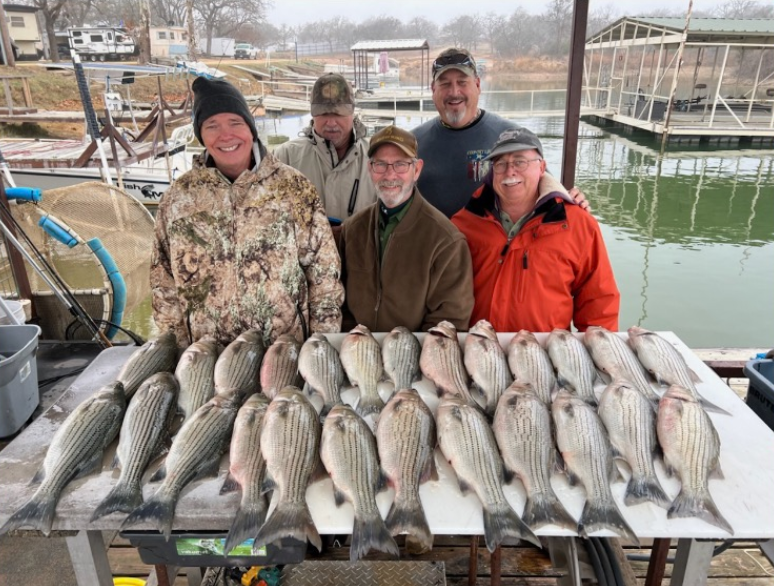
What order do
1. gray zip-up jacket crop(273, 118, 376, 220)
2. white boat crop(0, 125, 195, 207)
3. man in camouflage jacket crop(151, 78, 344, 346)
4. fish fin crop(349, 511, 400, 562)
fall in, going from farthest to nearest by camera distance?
white boat crop(0, 125, 195, 207) → gray zip-up jacket crop(273, 118, 376, 220) → man in camouflage jacket crop(151, 78, 344, 346) → fish fin crop(349, 511, 400, 562)

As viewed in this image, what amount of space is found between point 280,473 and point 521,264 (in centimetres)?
156

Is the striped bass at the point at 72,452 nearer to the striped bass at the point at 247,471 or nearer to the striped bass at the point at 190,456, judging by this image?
the striped bass at the point at 190,456

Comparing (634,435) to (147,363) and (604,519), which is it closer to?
(604,519)

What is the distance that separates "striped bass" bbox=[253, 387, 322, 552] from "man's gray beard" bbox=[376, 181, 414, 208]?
1.08m

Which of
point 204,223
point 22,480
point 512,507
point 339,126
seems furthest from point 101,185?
point 512,507

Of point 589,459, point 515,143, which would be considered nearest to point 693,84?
point 515,143

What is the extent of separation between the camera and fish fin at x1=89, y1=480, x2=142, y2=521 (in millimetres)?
1354

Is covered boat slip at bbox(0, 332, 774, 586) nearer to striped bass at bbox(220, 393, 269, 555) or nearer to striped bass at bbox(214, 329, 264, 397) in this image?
striped bass at bbox(220, 393, 269, 555)

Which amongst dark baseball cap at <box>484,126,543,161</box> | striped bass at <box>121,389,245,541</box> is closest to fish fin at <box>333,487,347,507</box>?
striped bass at <box>121,389,245,541</box>

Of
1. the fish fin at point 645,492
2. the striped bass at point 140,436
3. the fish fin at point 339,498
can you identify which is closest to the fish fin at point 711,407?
the fish fin at point 645,492

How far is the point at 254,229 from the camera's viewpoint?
88.7 inches

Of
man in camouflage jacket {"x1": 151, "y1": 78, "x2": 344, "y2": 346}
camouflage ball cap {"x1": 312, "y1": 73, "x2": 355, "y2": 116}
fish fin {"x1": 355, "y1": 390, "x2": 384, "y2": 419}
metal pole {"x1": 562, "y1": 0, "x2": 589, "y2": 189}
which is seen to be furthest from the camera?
camouflage ball cap {"x1": 312, "y1": 73, "x2": 355, "y2": 116}

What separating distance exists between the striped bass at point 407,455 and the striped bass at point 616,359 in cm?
76

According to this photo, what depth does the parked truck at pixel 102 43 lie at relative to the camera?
20656 millimetres
